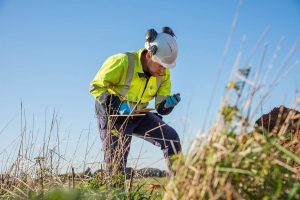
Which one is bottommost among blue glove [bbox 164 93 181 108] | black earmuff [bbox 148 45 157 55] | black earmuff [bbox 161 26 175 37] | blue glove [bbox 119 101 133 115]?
blue glove [bbox 119 101 133 115]

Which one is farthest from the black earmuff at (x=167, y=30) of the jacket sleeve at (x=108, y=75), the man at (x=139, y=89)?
the jacket sleeve at (x=108, y=75)

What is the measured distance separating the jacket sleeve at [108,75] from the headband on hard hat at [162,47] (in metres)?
0.41

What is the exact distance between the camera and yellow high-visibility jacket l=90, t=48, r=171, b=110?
4.98 m

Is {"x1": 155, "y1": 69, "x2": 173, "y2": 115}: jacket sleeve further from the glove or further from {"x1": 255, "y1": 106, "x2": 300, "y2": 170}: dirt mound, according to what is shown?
Result: {"x1": 255, "y1": 106, "x2": 300, "y2": 170}: dirt mound

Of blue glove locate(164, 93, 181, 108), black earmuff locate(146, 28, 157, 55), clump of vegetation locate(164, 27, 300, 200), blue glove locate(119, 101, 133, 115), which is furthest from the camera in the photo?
blue glove locate(164, 93, 181, 108)

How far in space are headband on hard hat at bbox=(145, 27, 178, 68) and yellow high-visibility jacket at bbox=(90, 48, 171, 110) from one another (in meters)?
0.17

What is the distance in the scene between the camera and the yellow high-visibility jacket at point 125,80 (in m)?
4.98

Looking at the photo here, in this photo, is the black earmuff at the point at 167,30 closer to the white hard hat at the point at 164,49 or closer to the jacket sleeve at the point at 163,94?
the white hard hat at the point at 164,49

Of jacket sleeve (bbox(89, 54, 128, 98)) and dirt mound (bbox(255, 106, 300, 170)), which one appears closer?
dirt mound (bbox(255, 106, 300, 170))

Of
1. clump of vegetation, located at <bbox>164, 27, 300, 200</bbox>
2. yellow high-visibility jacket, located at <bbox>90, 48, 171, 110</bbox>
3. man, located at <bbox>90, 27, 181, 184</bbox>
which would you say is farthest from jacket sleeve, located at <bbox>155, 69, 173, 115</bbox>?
clump of vegetation, located at <bbox>164, 27, 300, 200</bbox>

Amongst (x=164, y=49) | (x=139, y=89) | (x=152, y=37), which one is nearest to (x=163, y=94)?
(x=139, y=89)

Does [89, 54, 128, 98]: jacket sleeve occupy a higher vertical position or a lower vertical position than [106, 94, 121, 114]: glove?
higher

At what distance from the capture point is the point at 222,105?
165cm

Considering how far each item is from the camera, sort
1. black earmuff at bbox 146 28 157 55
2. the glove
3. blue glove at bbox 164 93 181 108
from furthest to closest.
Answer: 1. blue glove at bbox 164 93 181 108
2. black earmuff at bbox 146 28 157 55
3. the glove
